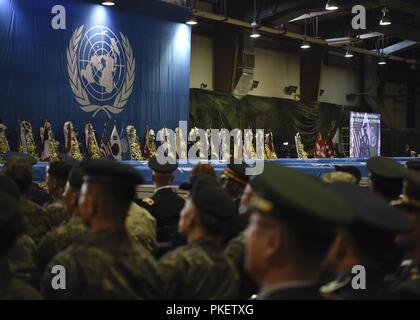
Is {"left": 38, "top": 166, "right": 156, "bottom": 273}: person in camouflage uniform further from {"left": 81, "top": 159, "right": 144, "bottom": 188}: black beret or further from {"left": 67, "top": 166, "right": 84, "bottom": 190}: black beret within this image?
{"left": 81, "top": 159, "right": 144, "bottom": 188}: black beret

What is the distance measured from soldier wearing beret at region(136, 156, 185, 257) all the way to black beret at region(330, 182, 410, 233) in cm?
172

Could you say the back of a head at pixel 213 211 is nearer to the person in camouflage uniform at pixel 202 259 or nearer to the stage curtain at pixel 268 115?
the person in camouflage uniform at pixel 202 259

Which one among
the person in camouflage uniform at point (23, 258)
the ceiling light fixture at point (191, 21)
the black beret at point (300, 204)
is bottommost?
the person in camouflage uniform at point (23, 258)

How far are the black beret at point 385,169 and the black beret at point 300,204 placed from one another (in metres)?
1.84

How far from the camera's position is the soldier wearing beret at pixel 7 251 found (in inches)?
75.7

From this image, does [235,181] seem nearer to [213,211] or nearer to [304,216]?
[213,211]

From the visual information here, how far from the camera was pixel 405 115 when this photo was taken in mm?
26328

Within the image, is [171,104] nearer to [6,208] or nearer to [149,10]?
[149,10]

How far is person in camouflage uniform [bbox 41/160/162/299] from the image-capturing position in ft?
6.57

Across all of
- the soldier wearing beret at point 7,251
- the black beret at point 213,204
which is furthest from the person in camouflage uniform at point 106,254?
the black beret at point 213,204

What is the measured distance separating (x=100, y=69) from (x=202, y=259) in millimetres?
11480

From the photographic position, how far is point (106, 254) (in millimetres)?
2049

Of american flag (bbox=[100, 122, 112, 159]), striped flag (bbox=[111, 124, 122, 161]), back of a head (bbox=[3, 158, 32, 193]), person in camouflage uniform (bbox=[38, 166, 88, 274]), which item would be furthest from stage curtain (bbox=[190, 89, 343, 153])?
person in camouflage uniform (bbox=[38, 166, 88, 274])

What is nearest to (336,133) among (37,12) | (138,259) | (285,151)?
(285,151)
